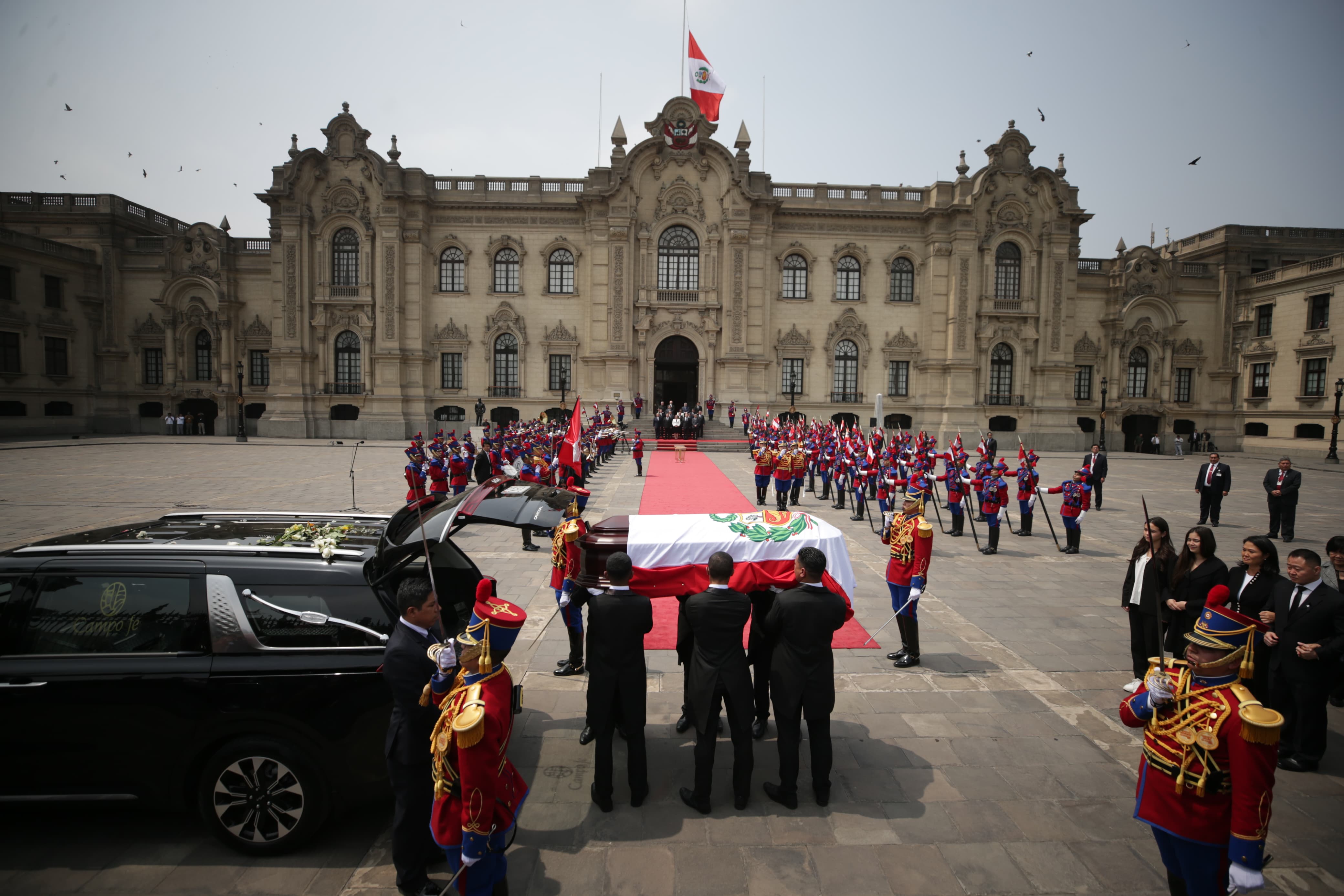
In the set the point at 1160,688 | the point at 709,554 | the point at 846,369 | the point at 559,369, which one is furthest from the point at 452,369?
the point at 1160,688

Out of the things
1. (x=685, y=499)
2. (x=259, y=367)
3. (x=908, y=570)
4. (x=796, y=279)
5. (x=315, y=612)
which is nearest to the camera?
(x=315, y=612)

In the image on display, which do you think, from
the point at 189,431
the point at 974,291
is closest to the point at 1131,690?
the point at 974,291

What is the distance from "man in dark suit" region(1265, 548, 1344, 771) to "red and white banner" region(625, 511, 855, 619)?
321cm

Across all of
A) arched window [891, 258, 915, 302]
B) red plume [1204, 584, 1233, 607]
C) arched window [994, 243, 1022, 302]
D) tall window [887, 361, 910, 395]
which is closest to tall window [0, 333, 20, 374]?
tall window [887, 361, 910, 395]

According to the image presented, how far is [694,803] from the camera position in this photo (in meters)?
4.46

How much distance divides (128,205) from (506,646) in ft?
178

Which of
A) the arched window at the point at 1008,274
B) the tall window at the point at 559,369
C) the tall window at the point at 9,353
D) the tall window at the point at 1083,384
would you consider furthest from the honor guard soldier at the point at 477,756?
the tall window at the point at 9,353

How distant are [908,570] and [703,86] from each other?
38.8 metres

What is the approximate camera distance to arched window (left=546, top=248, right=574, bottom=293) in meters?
40.5

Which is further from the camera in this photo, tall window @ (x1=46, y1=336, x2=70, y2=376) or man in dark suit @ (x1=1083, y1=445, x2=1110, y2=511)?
tall window @ (x1=46, y1=336, x2=70, y2=376)

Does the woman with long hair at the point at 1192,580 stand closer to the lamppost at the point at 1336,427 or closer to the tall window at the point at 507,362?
the tall window at the point at 507,362

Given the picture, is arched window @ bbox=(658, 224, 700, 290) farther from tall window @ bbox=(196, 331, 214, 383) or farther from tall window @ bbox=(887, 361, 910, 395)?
tall window @ bbox=(196, 331, 214, 383)

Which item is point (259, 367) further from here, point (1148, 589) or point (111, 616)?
point (1148, 589)

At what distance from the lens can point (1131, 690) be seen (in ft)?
20.7
